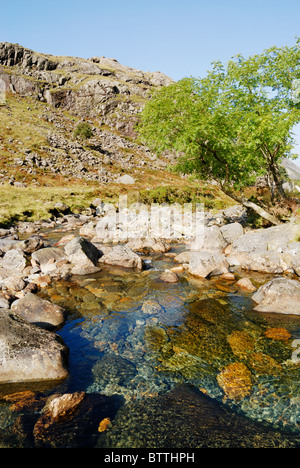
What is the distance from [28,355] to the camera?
5938 mm

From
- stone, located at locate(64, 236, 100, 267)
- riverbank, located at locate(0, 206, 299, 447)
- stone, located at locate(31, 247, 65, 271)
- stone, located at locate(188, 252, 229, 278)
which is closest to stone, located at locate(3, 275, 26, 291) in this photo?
riverbank, located at locate(0, 206, 299, 447)

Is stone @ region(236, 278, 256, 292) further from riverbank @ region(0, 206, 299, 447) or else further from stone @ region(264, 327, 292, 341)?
stone @ region(264, 327, 292, 341)

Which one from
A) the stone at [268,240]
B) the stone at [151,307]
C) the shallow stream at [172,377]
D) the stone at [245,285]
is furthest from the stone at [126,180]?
the stone at [151,307]

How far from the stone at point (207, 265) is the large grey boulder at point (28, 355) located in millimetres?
7984

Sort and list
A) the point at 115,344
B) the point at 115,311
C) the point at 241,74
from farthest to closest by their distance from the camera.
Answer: the point at 241,74
the point at 115,311
the point at 115,344

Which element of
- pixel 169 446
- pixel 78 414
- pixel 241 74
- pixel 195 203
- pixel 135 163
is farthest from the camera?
pixel 135 163

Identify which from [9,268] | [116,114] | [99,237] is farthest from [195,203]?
[116,114]

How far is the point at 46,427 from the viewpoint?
181 inches

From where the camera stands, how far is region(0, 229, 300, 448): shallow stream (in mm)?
4547

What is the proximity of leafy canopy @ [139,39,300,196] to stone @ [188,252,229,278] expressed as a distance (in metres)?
6.64

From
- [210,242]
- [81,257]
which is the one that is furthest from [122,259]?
[210,242]

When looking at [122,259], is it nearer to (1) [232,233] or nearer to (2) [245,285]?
(2) [245,285]

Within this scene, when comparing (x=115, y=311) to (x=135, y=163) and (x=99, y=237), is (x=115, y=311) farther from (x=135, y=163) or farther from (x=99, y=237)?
(x=135, y=163)
